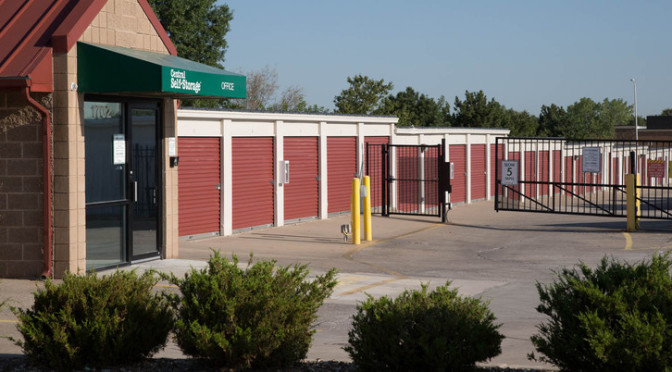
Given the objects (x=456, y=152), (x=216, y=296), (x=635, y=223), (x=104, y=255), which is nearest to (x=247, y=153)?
(x=104, y=255)

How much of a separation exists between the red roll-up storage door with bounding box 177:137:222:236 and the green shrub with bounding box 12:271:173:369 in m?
13.6

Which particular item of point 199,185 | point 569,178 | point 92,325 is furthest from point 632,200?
point 569,178

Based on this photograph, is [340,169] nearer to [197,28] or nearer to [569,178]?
[569,178]

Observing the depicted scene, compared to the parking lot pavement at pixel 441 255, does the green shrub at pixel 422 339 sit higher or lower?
higher

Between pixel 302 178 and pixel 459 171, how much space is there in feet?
38.5

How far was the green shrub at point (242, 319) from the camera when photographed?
22.3 ft

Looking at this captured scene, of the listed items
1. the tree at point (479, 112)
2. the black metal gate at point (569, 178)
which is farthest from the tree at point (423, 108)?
the black metal gate at point (569, 178)

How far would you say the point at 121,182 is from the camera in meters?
15.1

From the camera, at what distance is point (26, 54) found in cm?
1349

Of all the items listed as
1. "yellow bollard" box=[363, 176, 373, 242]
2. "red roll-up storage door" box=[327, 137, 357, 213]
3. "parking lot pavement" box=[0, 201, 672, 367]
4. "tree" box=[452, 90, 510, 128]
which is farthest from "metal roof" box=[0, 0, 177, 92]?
"tree" box=[452, 90, 510, 128]

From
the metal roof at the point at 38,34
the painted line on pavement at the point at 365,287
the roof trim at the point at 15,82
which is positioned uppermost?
the metal roof at the point at 38,34

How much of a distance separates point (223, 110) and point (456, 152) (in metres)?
16.2

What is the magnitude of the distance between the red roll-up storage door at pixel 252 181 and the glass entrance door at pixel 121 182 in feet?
23.4

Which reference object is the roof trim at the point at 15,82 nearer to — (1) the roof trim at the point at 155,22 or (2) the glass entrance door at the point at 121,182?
(2) the glass entrance door at the point at 121,182
